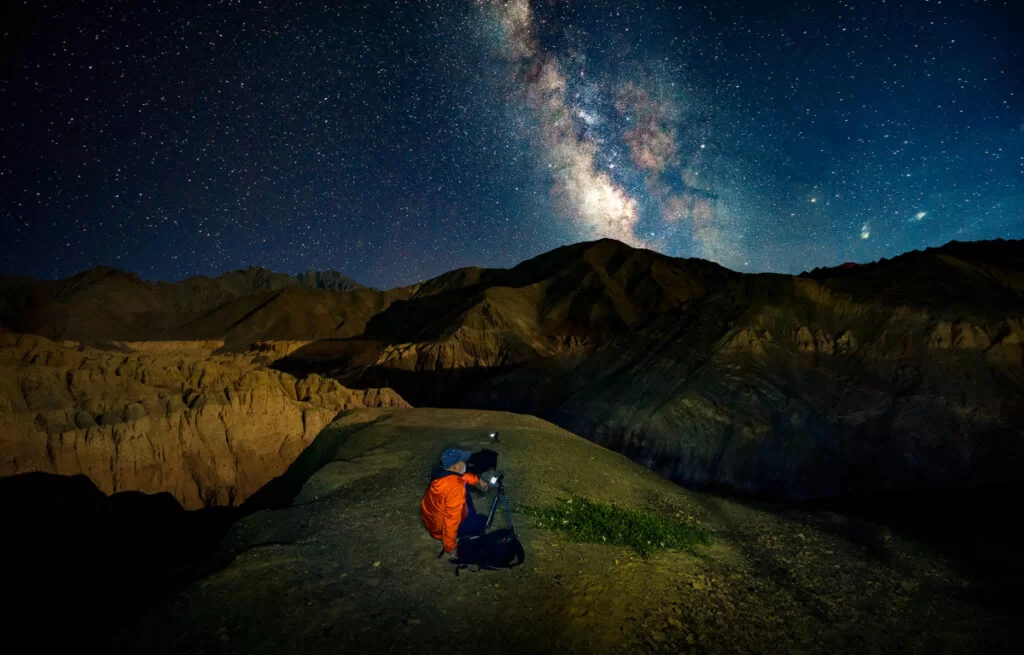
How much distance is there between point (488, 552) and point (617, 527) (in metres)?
2.95

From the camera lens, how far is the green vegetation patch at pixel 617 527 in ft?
27.0

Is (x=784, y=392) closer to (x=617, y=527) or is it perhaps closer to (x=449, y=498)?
(x=617, y=527)

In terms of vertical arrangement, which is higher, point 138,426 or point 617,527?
point 138,426

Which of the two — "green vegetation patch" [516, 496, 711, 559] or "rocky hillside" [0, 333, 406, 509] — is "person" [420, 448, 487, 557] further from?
"rocky hillside" [0, 333, 406, 509]

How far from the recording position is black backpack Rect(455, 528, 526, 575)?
269 inches

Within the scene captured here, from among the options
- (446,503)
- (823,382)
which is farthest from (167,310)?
(446,503)

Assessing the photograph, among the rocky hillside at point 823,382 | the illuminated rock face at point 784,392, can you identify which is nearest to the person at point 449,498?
the illuminated rock face at point 784,392

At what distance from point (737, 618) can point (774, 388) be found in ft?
78.6

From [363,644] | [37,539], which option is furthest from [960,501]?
[37,539]

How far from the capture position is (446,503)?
22.0 feet

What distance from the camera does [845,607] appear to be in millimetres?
7156

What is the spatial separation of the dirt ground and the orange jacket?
0.64 meters

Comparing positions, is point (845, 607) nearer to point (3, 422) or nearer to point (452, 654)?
point (452, 654)

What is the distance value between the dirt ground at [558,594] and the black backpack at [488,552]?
0.59ft
